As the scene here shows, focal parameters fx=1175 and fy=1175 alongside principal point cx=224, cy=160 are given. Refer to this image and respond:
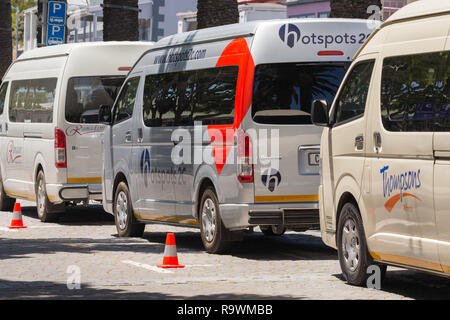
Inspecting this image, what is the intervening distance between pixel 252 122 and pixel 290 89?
63 cm

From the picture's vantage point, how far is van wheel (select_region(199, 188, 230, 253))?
13805 millimetres

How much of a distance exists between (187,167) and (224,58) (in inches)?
60.0

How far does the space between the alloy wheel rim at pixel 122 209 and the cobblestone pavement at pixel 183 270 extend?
247mm

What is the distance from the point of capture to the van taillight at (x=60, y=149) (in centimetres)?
1888

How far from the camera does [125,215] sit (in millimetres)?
16781

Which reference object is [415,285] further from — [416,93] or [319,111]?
[416,93]

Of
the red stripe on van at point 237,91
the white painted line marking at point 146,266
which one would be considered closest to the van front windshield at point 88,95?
the red stripe on van at point 237,91

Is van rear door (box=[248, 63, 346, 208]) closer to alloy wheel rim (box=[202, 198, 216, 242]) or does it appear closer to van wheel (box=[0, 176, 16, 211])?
alloy wheel rim (box=[202, 198, 216, 242])

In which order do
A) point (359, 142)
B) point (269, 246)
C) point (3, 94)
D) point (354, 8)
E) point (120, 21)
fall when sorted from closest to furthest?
point (359, 142) → point (269, 246) → point (354, 8) → point (3, 94) → point (120, 21)

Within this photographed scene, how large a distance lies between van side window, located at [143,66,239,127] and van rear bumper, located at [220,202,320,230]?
3.38 ft

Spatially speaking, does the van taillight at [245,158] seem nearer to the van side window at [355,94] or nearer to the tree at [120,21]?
the van side window at [355,94]

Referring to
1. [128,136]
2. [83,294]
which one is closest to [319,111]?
[83,294]
